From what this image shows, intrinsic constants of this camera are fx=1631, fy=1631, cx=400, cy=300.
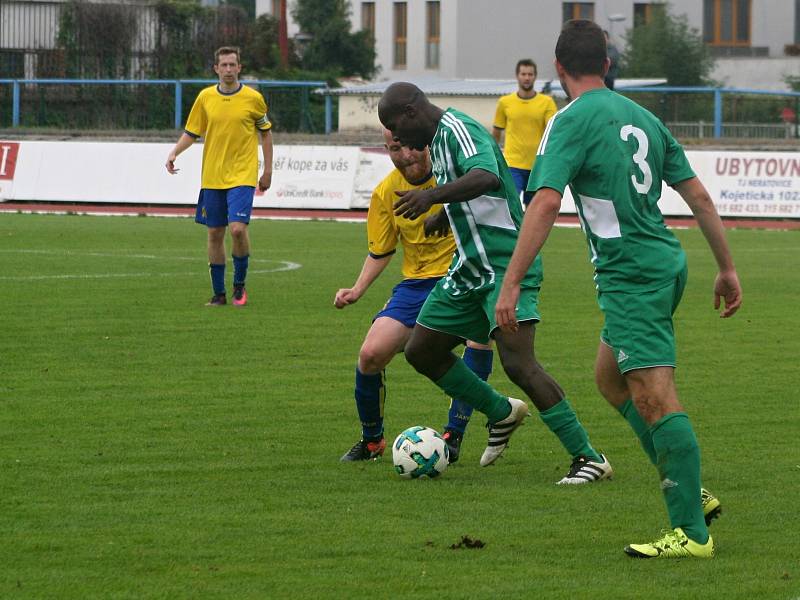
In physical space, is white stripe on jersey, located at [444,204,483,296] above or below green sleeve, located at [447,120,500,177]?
below

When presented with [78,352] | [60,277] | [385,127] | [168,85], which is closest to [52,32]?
[168,85]

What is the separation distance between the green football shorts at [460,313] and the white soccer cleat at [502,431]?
0.40 m

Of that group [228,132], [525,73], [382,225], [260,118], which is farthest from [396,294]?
[525,73]

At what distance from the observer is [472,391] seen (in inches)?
292

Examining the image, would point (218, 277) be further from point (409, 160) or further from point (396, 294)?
point (409, 160)

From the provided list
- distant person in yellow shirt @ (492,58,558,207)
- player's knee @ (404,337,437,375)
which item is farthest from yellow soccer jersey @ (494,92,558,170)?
player's knee @ (404,337,437,375)

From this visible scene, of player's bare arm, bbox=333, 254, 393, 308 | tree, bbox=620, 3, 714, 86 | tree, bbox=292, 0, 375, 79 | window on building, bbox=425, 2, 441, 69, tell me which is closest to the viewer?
player's bare arm, bbox=333, 254, 393, 308

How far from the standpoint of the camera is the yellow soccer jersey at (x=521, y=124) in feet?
66.3

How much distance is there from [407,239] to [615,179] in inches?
98.1

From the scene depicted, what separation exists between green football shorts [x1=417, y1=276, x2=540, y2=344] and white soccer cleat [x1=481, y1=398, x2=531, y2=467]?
0.40 m

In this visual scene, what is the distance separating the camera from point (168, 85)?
115 feet

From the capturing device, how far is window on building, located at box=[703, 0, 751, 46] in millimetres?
67312

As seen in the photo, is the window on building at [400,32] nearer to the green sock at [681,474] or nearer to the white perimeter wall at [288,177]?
the white perimeter wall at [288,177]

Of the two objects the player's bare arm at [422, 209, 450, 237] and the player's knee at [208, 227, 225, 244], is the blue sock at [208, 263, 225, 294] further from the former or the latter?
the player's bare arm at [422, 209, 450, 237]
